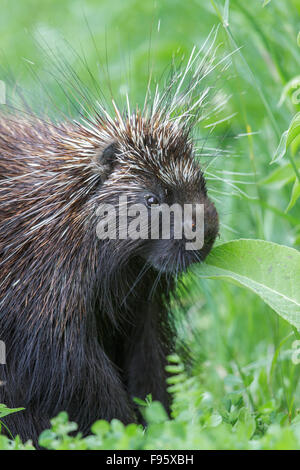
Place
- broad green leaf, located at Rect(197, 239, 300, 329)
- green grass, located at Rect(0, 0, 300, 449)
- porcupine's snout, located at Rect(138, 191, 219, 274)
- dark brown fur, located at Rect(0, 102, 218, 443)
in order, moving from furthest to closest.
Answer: dark brown fur, located at Rect(0, 102, 218, 443) < porcupine's snout, located at Rect(138, 191, 219, 274) < broad green leaf, located at Rect(197, 239, 300, 329) < green grass, located at Rect(0, 0, 300, 449)

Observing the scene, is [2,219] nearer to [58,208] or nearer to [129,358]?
[58,208]

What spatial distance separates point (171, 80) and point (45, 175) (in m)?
0.78

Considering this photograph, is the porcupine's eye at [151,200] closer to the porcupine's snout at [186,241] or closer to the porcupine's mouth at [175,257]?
the porcupine's snout at [186,241]

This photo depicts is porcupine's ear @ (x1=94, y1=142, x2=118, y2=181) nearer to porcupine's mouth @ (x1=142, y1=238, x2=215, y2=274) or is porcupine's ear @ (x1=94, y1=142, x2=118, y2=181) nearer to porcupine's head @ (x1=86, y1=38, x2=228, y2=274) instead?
porcupine's head @ (x1=86, y1=38, x2=228, y2=274)

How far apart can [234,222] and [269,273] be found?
2208 millimetres

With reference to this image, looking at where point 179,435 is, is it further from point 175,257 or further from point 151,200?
point 151,200

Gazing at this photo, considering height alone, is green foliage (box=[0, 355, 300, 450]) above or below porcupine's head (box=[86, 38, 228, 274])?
below

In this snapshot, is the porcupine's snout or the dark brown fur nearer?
the porcupine's snout

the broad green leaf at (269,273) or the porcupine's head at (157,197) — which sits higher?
the porcupine's head at (157,197)

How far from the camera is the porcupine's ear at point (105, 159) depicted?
10.2 feet

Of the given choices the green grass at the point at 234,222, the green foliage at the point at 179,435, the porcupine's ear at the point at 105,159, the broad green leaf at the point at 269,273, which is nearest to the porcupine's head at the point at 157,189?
the porcupine's ear at the point at 105,159

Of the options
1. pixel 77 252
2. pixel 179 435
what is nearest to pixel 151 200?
pixel 77 252

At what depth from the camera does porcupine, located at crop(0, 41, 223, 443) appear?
10.00 ft

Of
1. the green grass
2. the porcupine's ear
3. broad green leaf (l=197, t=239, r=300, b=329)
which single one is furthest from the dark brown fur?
the green grass
